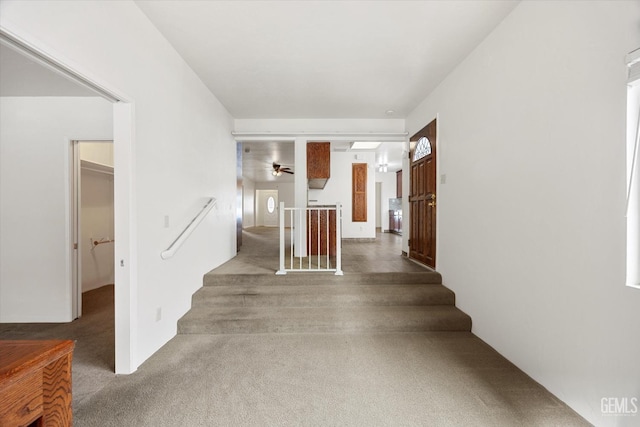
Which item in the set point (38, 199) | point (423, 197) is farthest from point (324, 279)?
point (38, 199)

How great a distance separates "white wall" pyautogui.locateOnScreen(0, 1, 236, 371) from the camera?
4.91 feet

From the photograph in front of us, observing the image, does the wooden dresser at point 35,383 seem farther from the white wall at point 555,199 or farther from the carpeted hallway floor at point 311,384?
the white wall at point 555,199

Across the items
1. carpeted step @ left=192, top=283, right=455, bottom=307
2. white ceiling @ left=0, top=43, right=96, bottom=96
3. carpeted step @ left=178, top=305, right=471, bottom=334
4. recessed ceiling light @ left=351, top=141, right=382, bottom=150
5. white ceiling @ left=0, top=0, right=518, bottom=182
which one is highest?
recessed ceiling light @ left=351, top=141, right=382, bottom=150

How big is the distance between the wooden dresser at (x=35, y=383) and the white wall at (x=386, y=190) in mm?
10283

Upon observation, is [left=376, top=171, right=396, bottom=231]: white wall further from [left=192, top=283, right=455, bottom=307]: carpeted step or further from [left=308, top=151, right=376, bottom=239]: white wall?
[left=192, top=283, right=455, bottom=307]: carpeted step

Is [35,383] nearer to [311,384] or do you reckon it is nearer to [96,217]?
[311,384]

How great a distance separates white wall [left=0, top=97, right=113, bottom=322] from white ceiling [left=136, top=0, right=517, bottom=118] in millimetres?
1530

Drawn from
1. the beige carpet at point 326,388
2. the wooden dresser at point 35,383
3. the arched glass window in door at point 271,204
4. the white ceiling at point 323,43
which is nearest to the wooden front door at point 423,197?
the white ceiling at point 323,43

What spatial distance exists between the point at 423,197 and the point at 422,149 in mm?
727

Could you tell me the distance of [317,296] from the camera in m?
3.02

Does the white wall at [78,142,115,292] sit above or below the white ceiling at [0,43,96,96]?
below

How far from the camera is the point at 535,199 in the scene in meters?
1.88

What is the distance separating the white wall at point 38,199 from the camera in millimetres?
2939

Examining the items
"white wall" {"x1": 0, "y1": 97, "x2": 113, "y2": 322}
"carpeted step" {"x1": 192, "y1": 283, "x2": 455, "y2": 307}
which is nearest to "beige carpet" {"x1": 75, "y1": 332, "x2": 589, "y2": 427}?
"carpeted step" {"x1": 192, "y1": 283, "x2": 455, "y2": 307}
